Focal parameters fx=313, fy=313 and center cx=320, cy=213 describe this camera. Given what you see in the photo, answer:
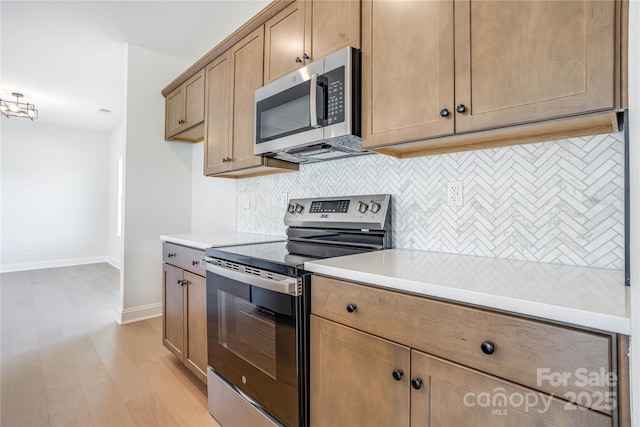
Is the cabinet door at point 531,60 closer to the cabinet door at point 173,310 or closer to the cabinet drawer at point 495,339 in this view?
the cabinet drawer at point 495,339

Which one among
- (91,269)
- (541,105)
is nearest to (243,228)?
(541,105)

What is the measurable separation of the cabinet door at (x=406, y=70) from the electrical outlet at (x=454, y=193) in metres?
0.34

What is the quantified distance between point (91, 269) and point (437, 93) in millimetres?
6569

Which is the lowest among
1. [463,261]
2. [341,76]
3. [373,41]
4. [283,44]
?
[463,261]

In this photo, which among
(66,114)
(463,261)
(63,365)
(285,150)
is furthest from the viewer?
(66,114)

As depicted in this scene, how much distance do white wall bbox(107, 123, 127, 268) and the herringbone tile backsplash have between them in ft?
19.7

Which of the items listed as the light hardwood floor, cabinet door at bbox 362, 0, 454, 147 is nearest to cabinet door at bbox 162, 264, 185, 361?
the light hardwood floor

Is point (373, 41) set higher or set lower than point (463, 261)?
higher

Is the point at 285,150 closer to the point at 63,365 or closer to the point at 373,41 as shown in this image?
the point at 373,41

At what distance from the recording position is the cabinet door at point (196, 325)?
1.86 meters

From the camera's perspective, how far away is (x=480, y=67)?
3.45 ft

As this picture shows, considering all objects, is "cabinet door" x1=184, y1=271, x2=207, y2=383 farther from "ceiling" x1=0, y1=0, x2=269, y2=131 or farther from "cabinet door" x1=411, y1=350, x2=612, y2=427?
"ceiling" x1=0, y1=0, x2=269, y2=131

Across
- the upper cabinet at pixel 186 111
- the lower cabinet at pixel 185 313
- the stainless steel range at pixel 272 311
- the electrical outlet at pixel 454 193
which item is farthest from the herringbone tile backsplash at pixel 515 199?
the upper cabinet at pixel 186 111

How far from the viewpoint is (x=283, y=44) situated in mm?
1796
